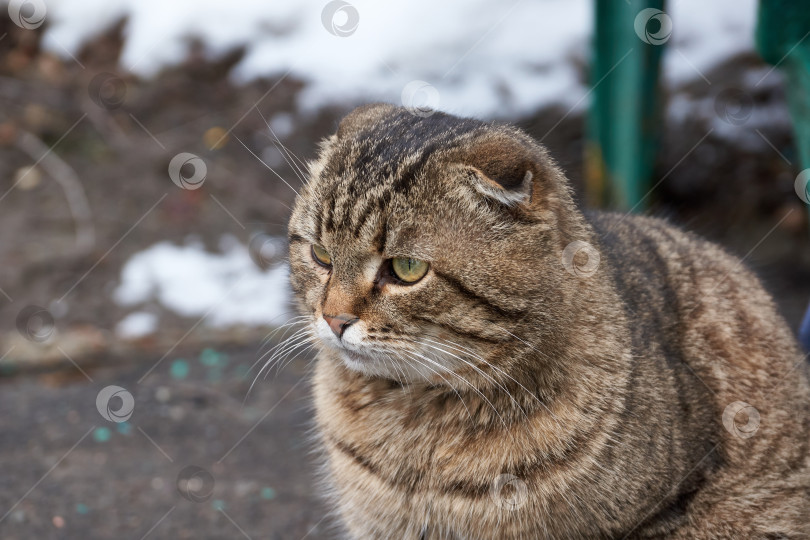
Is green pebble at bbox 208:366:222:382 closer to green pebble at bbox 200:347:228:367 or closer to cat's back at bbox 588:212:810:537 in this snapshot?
green pebble at bbox 200:347:228:367

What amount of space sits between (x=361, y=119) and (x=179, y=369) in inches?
106

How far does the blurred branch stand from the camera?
5.71 metres

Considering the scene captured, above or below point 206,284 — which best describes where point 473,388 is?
below

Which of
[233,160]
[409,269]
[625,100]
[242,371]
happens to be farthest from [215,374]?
[625,100]

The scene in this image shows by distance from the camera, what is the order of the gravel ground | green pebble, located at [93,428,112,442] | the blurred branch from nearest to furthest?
1. the gravel ground
2. green pebble, located at [93,428,112,442]
3. the blurred branch

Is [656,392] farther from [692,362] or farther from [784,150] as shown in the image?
[784,150]

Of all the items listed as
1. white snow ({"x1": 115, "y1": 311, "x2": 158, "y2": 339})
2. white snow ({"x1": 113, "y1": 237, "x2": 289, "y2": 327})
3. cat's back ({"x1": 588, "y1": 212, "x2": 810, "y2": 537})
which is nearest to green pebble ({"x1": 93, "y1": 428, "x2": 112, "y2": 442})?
white snow ({"x1": 115, "y1": 311, "x2": 158, "y2": 339})

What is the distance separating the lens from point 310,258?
2539 millimetres

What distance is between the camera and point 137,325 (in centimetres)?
523

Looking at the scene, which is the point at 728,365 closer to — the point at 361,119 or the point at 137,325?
the point at 361,119

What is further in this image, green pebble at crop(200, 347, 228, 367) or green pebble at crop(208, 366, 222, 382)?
green pebble at crop(200, 347, 228, 367)

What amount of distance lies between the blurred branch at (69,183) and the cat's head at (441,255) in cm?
380

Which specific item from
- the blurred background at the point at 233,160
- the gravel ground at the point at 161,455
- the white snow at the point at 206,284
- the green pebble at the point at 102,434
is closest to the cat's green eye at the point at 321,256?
the gravel ground at the point at 161,455

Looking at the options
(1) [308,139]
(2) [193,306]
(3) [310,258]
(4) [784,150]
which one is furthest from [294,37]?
(3) [310,258]
